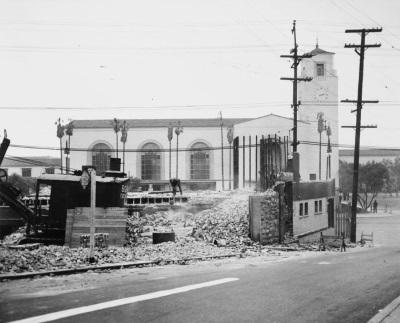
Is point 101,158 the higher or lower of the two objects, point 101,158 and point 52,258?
the higher

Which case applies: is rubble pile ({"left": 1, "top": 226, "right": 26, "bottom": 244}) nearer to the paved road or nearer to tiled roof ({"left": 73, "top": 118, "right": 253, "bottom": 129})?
the paved road

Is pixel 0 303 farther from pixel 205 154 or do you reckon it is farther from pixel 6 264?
pixel 205 154

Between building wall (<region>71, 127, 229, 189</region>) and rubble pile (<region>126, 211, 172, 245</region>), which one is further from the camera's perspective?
building wall (<region>71, 127, 229, 189</region>)

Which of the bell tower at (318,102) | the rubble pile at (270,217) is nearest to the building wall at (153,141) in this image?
the bell tower at (318,102)

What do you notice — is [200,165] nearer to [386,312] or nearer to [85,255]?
[85,255]

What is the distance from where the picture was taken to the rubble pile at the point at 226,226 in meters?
20.8

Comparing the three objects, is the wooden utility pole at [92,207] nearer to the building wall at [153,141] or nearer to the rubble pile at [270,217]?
the rubble pile at [270,217]

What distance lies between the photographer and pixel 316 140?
62000 millimetres

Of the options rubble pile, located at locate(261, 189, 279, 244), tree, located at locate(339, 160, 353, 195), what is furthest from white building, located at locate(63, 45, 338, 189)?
rubble pile, located at locate(261, 189, 279, 244)

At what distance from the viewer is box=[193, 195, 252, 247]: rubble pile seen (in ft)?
68.2

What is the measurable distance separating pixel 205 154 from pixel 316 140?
15664 mm

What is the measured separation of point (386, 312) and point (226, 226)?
14560 millimetres

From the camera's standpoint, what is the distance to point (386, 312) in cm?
789

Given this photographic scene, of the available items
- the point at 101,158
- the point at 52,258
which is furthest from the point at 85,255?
the point at 101,158
